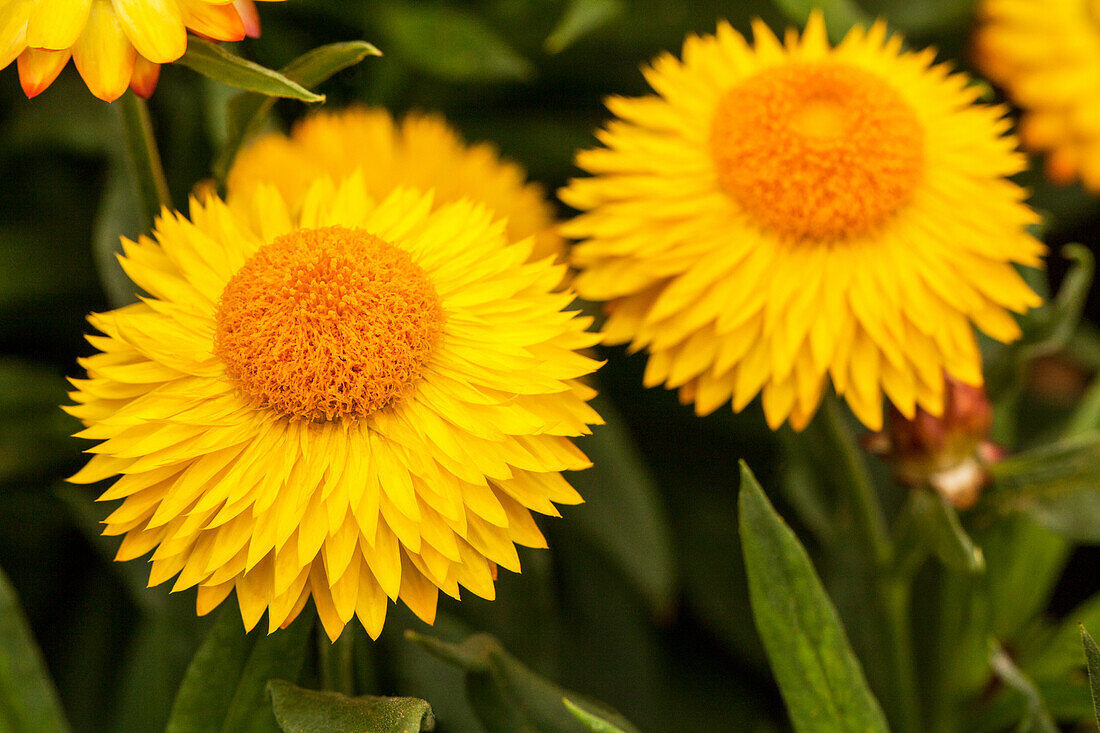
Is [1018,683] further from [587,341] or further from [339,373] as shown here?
[339,373]

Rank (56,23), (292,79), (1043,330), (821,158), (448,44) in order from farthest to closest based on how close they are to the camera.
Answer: (448,44) → (1043,330) → (821,158) → (292,79) → (56,23)

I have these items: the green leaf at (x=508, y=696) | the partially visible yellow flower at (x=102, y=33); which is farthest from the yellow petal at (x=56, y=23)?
the green leaf at (x=508, y=696)

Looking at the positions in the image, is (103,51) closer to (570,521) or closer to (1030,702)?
(570,521)

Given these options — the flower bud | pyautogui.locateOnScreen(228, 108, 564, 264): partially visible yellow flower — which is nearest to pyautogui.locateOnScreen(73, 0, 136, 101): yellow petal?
pyautogui.locateOnScreen(228, 108, 564, 264): partially visible yellow flower

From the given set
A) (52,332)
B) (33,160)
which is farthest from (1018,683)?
(33,160)

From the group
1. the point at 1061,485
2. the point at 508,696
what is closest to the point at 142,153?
the point at 508,696

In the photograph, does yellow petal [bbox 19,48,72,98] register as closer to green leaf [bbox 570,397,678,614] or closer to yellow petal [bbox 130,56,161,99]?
yellow petal [bbox 130,56,161,99]
